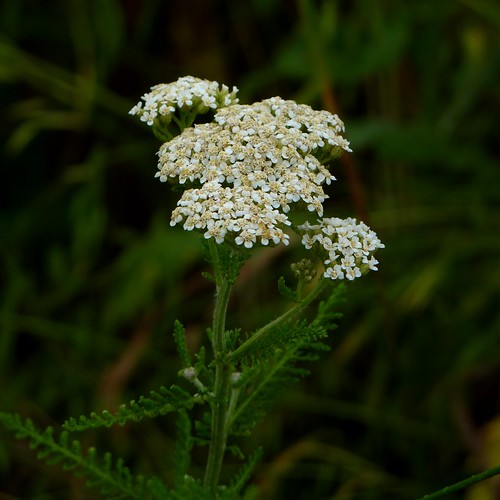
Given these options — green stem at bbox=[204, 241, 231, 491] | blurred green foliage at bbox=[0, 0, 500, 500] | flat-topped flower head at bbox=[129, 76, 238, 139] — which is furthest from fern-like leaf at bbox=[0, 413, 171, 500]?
blurred green foliage at bbox=[0, 0, 500, 500]

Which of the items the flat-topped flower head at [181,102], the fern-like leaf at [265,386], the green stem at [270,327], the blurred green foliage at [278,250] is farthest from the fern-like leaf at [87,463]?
the blurred green foliage at [278,250]

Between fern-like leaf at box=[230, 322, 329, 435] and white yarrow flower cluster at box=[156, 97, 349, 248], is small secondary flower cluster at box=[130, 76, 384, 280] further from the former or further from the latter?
fern-like leaf at box=[230, 322, 329, 435]

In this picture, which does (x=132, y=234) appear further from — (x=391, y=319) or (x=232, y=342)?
(x=232, y=342)

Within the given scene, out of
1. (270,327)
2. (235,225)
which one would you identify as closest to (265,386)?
(270,327)

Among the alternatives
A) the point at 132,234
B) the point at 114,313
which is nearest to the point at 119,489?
the point at 114,313

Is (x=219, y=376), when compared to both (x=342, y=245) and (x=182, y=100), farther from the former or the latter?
(x=182, y=100)

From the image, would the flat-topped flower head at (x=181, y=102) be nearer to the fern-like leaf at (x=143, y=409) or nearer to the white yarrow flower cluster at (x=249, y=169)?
the white yarrow flower cluster at (x=249, y=169)
